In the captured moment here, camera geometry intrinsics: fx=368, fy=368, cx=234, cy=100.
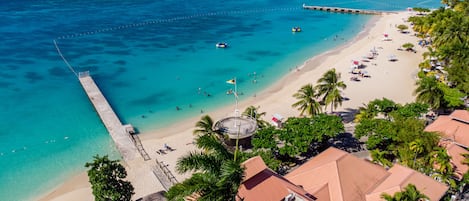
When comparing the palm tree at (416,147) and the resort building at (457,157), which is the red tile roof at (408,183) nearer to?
the palm tree at (416,147)

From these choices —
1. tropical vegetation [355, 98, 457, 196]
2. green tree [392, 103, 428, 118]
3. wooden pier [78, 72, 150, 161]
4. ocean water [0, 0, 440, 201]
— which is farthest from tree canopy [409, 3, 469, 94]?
wooden pier [78, 72, 150, 161]

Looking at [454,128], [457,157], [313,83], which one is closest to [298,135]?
[457,157]

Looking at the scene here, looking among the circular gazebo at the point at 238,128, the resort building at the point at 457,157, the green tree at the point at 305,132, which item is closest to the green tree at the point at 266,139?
the green tree at the point at 305,132

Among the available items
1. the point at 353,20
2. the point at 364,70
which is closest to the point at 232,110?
the point at 364,70

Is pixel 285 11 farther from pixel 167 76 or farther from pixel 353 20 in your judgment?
pixel 167 76

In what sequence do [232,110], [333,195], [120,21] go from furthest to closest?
1. [120,21]
2. [232,110]
3. [333,195]

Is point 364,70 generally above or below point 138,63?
below

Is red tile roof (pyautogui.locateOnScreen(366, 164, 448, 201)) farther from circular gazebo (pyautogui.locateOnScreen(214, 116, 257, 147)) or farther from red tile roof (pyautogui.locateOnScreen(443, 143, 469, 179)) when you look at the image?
circular gazebo (pyautogui.locateOnScreen(214, 116, 257, 147))

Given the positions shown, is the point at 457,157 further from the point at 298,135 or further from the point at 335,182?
the point at 298,135
